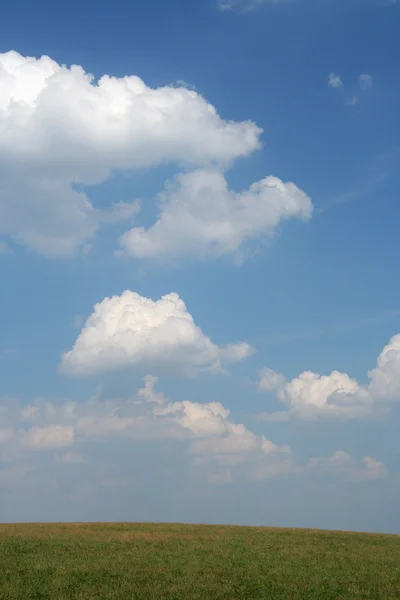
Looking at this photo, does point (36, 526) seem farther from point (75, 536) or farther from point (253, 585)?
point (253, 585)

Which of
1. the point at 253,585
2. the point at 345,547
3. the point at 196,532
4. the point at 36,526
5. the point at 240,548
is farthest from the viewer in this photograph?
the point at 36,526

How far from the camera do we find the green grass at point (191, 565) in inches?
1367

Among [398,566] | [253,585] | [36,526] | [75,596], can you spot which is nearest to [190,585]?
[253,585]

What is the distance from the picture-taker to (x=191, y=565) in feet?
131

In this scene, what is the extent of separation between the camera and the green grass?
34.7 meters

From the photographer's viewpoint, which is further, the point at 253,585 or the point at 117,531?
the point at 117,531

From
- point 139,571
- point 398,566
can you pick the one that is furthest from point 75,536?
point 398,566

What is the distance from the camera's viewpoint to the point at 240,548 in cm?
4716

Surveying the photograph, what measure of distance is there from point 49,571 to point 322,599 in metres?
17.8

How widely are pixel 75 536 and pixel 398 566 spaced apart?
27.2m

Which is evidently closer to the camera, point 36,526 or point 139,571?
point 139,571

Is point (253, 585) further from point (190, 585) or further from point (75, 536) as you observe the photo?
point (75, 536)

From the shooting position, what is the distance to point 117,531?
183ft

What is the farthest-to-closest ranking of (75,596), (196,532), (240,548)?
(196,532) < (240,548) < (75,596)
